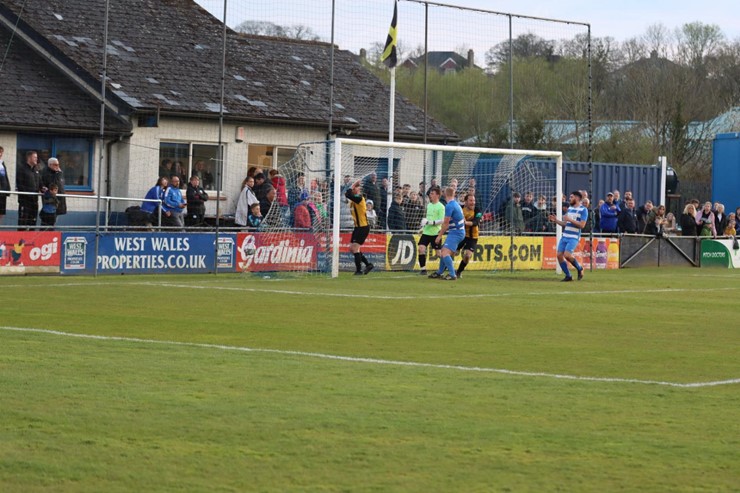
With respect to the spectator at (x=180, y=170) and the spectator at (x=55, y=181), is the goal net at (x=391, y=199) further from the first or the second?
the spectator at (x=55, y=181)

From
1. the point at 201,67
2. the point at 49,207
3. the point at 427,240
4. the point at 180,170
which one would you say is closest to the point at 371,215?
the point at 427,240

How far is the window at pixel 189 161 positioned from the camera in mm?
33469

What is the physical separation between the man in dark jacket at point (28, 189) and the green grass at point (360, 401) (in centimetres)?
715

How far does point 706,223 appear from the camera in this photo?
127ft

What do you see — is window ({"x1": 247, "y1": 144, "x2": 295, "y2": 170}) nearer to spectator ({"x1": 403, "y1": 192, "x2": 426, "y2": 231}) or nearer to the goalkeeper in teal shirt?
spectator ({"x1": 403, "y1": 192, "x2": 426, "y2": 231})

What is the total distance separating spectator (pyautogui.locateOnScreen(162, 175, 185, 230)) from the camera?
28.4 meters

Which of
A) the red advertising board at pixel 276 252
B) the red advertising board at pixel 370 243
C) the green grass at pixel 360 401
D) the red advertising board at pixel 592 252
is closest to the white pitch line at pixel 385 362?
the green grass at pixel 360 401

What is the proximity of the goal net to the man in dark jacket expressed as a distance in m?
4.85

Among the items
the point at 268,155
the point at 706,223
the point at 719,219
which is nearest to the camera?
the point at 268,155

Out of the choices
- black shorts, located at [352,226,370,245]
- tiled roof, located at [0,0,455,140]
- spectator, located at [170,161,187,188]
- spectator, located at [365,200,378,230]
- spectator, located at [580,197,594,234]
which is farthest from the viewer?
tiled roof, located at [0,0,455,140]

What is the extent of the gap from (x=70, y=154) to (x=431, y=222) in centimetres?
956

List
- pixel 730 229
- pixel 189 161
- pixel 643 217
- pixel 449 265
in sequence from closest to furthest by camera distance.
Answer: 1. pixel 449 265
2. pixel 189 161
3. pixel 643 217
4. pixel 730 229

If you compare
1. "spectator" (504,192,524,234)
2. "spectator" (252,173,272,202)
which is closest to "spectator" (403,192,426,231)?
"spectator" (504,192,524,234)

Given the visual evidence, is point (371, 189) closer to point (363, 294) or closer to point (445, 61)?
point (445, 61)
